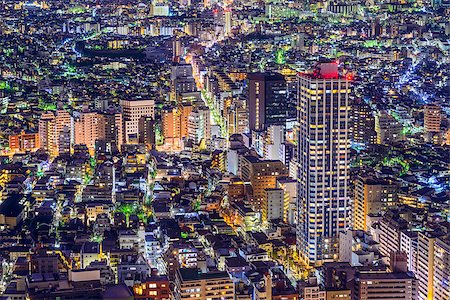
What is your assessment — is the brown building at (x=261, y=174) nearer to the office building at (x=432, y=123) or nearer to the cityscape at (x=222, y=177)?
the cityscape at (x=222, y=177)

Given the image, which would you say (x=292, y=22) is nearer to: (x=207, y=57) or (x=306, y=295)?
(x=207, y=57)

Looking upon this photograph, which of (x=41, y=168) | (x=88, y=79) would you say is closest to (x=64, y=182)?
(x=41, y=168)

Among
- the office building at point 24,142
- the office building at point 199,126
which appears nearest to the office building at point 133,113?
the office building at point 199,126

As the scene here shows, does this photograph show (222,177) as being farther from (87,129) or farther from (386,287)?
(386,287)

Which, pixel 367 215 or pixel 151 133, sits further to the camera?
pixel 151 133

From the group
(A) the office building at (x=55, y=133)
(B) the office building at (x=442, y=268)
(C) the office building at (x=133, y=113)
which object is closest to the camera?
(B) the office building at (x=442, y=268)

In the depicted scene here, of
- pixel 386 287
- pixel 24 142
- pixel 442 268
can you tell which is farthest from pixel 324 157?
pixel 24 142
